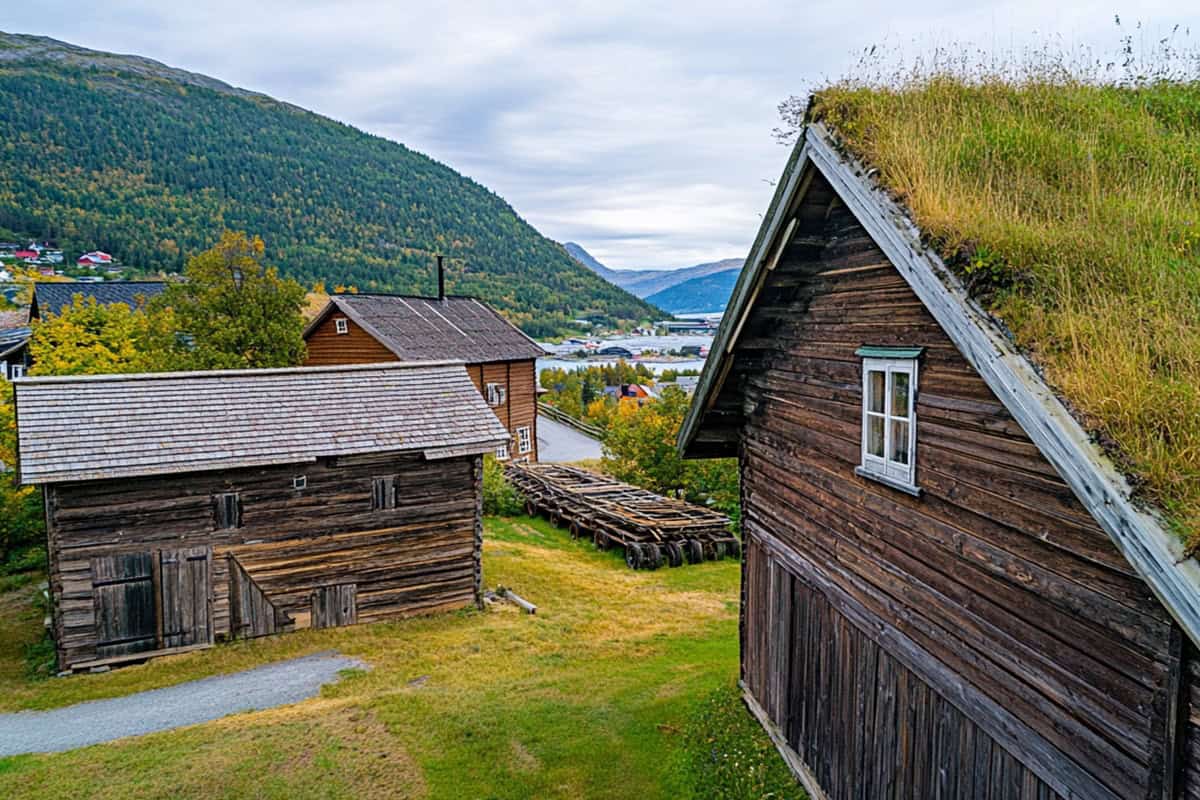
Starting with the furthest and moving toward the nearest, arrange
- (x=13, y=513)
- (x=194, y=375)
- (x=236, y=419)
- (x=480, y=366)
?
(x=480, y=366) < (x=13, y=513) < (x=194, y=375) < (x=236, y=419)

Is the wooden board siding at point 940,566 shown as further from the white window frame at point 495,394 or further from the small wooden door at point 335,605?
the white window frame at point 495,394

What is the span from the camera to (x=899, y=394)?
679 cm

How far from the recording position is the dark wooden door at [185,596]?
1606cm

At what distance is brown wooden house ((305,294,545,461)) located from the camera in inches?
1412

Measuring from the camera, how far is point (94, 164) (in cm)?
14100

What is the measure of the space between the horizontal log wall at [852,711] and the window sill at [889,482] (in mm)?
1591

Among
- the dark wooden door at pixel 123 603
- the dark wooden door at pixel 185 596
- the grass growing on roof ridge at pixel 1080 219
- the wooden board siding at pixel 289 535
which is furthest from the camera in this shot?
the dark wooden door at pixel 185 596

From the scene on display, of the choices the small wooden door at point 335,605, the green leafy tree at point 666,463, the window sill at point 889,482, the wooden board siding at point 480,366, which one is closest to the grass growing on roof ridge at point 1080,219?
the window sill at point 889,482

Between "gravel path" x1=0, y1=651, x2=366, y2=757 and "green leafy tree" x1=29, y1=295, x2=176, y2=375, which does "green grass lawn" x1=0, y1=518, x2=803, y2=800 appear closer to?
"gravel path" x1=0, y1=651, x2=366, y2=757

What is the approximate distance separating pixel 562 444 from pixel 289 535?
3166 cm

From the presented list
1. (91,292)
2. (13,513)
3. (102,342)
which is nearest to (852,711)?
(13,513)

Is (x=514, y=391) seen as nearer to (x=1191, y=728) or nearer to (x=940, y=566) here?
(x=940, y=566)

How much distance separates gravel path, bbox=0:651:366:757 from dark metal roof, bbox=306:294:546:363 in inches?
794

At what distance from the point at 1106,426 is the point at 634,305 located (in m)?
150
